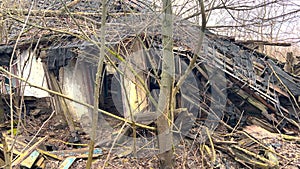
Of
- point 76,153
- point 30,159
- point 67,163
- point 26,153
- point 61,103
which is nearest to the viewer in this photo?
point 30,159

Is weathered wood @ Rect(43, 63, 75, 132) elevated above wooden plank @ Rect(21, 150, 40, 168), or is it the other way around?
weathered wood @ Rect(43, 63, 75, 132)

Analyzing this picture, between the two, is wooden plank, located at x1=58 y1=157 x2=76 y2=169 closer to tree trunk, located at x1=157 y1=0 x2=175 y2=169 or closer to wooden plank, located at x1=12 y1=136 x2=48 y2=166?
wooden plank, located at x1=12 y1=136 x2=48 y2=166

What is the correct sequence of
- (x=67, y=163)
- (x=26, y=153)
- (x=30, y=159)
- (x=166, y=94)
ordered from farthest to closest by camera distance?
(x=26, y=153) → (x=67, y=163) → (x=30, y=159) → (x=166, y=94)

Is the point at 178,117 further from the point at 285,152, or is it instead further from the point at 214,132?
the point at 285,152

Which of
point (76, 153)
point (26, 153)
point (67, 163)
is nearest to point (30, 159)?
point (26, 153)

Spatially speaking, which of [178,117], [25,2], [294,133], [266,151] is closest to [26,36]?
[25,2]

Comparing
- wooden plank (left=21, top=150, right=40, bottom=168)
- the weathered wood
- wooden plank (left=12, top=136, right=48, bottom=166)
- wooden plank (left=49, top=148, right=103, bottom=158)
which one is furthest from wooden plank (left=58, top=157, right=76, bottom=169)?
the weathered wood

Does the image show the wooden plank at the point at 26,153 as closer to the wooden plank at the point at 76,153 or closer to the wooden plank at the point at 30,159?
the wooden plank at the point at 30,159

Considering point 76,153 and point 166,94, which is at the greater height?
point 166,94

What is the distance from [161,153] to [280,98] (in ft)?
12.4

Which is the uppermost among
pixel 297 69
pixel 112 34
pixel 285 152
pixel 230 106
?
pixel 112 34

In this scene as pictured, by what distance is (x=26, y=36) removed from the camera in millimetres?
8281

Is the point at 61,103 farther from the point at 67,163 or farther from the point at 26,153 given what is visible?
the point at 67,163

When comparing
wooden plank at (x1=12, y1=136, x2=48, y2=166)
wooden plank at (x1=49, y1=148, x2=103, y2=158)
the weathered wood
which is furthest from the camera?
the weathered wood
